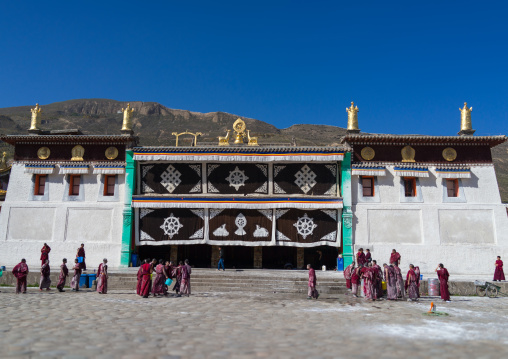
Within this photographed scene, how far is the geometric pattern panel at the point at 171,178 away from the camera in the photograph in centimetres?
1994

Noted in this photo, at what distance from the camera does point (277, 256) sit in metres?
20.9

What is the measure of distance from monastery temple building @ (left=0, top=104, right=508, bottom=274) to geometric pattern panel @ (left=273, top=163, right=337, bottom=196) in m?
0.05

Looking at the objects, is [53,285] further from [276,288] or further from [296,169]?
[296,169]

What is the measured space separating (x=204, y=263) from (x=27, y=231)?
8.62 m

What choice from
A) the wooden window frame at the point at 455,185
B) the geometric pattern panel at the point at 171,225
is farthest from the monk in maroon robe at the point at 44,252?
the wooden window frame at the point at 455,185

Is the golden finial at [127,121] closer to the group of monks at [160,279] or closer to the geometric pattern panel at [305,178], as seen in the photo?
the geometric pattern panel at [305,178]

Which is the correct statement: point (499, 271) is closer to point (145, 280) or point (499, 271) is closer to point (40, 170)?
point (145, 280)

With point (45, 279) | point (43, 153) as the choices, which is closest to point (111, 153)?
point (43, 153)

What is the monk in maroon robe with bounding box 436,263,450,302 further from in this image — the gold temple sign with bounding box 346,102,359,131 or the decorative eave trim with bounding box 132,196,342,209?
the gold temple sign with bounding box 346,102,359,131

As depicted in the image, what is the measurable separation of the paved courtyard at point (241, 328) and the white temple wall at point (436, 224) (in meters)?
5.97

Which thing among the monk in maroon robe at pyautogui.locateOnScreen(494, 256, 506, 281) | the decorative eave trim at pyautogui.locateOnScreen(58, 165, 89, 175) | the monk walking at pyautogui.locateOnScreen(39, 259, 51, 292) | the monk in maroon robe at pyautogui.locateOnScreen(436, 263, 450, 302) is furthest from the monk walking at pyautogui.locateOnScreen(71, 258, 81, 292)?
the monk in maroon robe at pyautogui.locateOnScreen(494, 256, 506, 281)

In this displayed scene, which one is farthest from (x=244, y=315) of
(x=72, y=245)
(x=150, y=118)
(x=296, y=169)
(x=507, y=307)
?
(x=150, y=118)

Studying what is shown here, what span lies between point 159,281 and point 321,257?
9428 millimetres

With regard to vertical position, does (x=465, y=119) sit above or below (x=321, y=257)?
above
